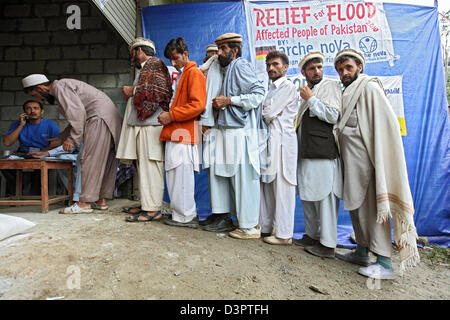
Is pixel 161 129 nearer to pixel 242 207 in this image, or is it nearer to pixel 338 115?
pixel 242 207

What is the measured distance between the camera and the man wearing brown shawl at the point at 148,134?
245 centimetres

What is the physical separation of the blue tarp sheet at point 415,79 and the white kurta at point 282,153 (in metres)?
1.35

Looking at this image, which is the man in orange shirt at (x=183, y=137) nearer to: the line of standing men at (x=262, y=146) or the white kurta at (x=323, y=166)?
the line of standing men at (x=262, y=146)

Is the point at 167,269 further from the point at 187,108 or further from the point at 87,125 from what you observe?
the point at 87,125

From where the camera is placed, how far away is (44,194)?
275 centimetres

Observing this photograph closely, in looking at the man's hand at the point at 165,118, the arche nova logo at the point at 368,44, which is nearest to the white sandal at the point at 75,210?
the man's hand at the point at 165,118

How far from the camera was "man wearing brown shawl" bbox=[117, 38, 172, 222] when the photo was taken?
2449 mm

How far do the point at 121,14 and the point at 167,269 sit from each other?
3.29 m

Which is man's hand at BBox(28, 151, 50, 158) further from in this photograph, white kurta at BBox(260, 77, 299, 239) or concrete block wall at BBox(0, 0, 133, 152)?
white kurta at BBox(260, 77, 299, 239)

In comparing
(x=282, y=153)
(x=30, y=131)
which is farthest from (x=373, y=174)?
(x=30, y=131)

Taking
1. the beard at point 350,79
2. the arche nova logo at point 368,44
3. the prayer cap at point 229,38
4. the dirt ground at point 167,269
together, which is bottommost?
the dirt ground at point 167,269

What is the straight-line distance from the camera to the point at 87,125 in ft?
9.28

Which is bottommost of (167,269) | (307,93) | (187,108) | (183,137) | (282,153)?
(167,269)
